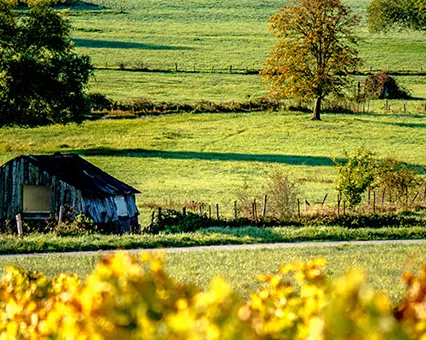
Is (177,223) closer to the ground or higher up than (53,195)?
closer to the ground

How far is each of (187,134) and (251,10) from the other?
80384 mm

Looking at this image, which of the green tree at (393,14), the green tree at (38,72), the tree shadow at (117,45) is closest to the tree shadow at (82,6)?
the tree shadow at (117,45)

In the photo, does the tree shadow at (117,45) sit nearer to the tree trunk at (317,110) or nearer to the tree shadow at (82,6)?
the tree shadow at (82,6)

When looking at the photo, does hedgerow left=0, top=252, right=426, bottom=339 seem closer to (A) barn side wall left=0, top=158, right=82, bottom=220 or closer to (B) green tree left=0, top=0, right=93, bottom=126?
(A) barn side wall left=0, top=158, right=82, bottom=220

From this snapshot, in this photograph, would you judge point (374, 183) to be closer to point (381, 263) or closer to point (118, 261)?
point (381, 263)

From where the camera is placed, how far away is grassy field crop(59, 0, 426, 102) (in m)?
83.6

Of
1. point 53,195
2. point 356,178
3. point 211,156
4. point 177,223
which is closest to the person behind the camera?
point 177,223

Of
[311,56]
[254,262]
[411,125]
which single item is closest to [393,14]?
[311,56]

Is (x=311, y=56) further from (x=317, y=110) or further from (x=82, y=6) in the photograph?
(x=82, y=6)

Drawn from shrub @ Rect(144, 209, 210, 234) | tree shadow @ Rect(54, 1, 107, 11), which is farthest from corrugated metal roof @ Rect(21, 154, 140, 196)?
tree shadow @ Rect(54, 1, 107, 11)

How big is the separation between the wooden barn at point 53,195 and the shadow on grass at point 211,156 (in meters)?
21.5

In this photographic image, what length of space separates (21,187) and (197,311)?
29.1 m

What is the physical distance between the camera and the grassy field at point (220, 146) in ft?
158

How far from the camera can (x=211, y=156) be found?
5719 cm
